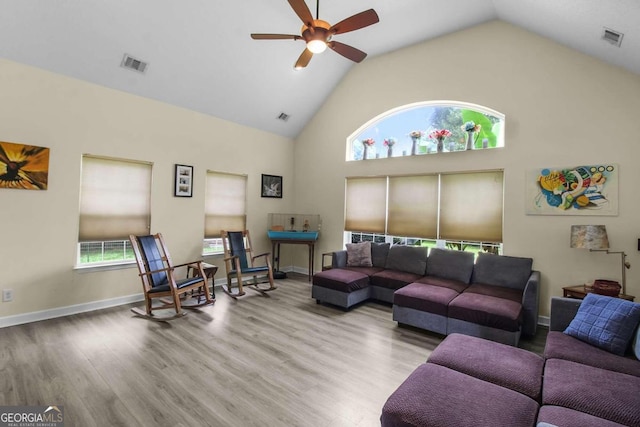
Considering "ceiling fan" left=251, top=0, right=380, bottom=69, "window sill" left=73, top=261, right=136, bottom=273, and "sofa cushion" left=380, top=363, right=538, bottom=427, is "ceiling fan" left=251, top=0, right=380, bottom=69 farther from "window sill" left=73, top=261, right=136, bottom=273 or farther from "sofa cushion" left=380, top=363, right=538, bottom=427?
"window sill" left=73, top=261, right=136, bottom=273

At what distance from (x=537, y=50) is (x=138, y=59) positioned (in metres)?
5.29

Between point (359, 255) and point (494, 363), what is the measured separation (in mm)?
3213

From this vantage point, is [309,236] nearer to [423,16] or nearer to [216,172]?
[216,172]

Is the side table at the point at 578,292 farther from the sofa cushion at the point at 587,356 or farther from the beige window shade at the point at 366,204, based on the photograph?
the beige window shade at the point at 366,204

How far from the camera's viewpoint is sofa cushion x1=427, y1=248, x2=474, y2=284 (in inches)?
167

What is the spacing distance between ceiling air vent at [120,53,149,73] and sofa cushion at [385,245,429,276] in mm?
4540

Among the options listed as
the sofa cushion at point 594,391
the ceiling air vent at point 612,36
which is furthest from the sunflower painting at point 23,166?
the ceiling air vent at point 612,36

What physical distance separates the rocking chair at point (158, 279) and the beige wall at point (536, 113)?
363 centimetres

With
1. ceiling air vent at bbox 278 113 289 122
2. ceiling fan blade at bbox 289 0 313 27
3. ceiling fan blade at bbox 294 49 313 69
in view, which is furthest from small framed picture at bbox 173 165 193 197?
ceiling fan blade at bbox 289 0 313 27

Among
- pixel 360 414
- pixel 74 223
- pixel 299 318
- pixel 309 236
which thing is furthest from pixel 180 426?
pixel 309 236

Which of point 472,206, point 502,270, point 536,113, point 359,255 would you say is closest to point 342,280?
point 359,255

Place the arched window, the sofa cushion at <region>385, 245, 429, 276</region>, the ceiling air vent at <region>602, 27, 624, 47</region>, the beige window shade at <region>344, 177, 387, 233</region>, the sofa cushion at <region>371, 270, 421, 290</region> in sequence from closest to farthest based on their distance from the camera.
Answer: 1. the ceiling air vent at <region>602, 27, 624, 47</region>
2. the sofa cushion at <region>371, 270, 421, 290</region>
3. the arched window
4. the sofa cushion at <region>385, 245, 429, 276</region>
5. the beige window shade at <region>344, 177, 387, 233</region>

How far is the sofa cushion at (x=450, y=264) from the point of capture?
13.9 feet

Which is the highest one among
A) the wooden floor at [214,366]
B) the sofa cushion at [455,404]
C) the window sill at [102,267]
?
the window sill at [102,267]
